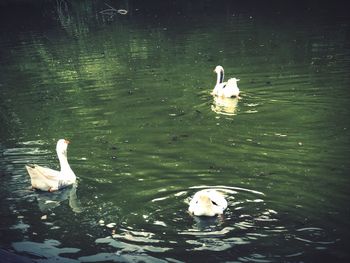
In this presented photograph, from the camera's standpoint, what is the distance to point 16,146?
13.2 meters

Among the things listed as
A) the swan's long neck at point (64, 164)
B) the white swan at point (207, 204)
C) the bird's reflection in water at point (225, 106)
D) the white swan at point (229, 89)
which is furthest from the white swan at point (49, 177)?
the white swan at point (229, 89)

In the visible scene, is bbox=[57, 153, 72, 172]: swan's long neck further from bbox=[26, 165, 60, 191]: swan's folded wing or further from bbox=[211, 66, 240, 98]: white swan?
bbox=[211, 66, 240, 98]: white swan

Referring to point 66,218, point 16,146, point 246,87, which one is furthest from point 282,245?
point 246,87

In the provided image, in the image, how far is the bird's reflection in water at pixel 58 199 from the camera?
971cm

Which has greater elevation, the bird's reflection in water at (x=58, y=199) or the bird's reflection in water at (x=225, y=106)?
the bird's reflection in water at (x=225, y=106)

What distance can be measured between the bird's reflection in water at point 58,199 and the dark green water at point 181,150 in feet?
0.14

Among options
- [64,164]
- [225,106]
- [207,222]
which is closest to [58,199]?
[64,164]

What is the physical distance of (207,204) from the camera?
A: 8281mm

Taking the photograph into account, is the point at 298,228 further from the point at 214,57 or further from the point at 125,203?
the point at 214,57

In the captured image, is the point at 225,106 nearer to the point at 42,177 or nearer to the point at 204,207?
the point at 42,177

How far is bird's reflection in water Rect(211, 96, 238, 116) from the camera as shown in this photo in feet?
50.0

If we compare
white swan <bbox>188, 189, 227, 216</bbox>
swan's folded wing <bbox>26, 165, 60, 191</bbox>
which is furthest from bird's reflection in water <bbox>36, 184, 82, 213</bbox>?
white swan <bbox>188, 189, 227, 216</bbox>

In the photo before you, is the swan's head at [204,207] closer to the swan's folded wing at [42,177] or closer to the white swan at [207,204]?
the white swan at [207,204]

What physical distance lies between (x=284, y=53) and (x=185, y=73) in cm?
566
